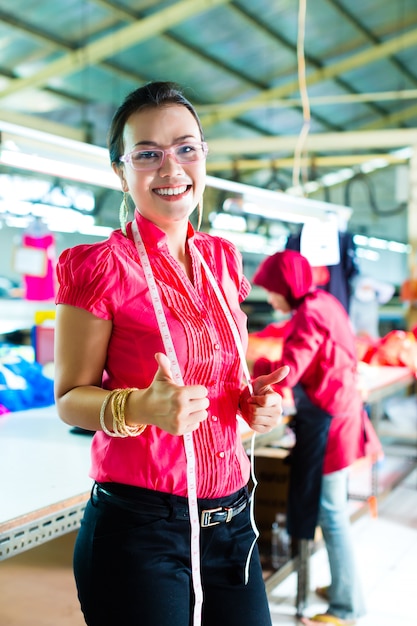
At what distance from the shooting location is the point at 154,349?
124cm

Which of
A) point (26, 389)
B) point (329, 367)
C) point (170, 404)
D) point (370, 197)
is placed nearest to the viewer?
point (170, 404)

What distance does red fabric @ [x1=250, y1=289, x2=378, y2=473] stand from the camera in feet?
9.41

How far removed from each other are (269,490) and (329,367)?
0.80m

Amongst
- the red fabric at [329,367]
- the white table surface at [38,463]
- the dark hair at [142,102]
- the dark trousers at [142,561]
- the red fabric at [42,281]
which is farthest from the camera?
the red fabric at [42,281]

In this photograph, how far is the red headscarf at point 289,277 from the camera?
2.98 meters

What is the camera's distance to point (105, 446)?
49.8 inches

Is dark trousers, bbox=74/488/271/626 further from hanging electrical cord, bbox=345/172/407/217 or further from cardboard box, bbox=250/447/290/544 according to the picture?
hanging electrical cord, bbox=345/172/407/217

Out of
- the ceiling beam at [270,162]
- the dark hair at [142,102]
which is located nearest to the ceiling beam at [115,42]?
the ceiling beam at [270,162]

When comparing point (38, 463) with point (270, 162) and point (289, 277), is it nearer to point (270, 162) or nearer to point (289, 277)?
point (289, 277)

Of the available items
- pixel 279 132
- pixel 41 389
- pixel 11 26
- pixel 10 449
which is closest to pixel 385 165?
pixel 279 132

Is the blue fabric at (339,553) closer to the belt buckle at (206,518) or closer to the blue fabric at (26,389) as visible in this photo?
the blue fabric at (26,389)

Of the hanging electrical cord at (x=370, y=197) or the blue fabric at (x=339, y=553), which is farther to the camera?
the hanging electrical cord at (x=370, y=197)

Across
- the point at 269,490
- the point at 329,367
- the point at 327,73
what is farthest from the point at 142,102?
the point at 327,73

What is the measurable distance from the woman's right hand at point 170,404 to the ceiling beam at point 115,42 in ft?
20.5
